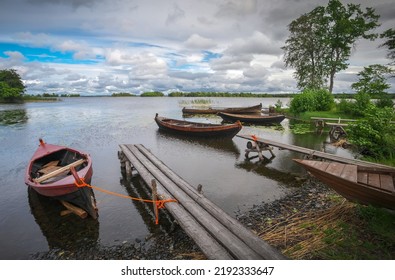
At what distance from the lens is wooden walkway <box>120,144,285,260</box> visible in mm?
4535

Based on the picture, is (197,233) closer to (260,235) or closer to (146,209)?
(260,235)

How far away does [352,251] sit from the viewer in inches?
182

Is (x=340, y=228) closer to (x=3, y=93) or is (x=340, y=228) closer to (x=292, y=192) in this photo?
(x=292, y=192)

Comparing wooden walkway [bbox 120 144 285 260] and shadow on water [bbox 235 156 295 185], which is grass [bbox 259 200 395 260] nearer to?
wooden walkway [bbox 120 144 285 260]

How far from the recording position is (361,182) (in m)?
5.80

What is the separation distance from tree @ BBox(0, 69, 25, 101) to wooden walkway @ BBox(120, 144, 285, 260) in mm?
79458

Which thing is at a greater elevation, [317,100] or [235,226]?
[317,100]

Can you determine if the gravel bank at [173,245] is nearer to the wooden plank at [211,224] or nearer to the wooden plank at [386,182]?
the wooden plank at [211,224]

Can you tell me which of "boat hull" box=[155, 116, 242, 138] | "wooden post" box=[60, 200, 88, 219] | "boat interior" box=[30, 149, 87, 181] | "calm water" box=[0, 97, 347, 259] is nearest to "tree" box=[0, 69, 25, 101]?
"calm water" box=[0, 97, 347, 259]

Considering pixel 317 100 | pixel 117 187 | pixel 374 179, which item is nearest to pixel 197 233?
pixel 374 179

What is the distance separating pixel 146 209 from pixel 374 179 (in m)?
7.28

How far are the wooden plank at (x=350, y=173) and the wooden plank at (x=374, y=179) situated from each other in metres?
0.37

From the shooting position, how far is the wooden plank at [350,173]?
5776mm
